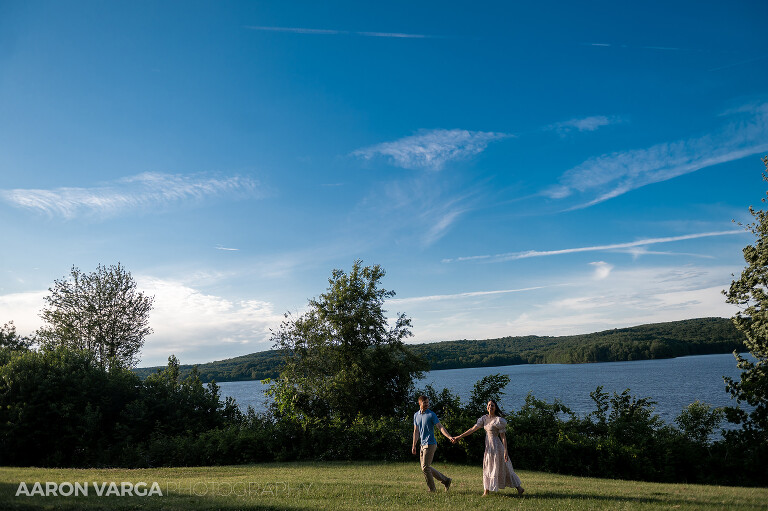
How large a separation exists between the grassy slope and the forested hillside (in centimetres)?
6320

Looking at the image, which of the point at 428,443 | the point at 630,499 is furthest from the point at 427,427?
the point at 630,499

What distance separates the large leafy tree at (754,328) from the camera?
17.7 m

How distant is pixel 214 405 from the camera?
25062mm

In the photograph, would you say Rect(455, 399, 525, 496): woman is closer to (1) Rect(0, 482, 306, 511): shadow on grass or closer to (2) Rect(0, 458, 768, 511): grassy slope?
(2) Rect(0, 458, 768, 511): grassy slope

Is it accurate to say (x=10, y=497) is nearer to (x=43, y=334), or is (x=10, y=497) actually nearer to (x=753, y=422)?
(x=753, y=422)

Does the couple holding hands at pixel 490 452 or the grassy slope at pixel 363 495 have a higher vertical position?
the couple holding hands at pixel 490 452

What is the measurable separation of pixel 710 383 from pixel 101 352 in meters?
67.2

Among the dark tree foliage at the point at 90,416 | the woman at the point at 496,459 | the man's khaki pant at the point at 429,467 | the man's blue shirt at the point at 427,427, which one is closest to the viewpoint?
the woman at the point at 496,459

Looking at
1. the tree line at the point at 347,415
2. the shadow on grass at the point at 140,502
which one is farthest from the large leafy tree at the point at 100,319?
the shadow on grass at the point at 140,502

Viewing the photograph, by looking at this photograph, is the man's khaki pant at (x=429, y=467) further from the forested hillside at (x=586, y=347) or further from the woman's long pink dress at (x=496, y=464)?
the forested hillside at (x=586, y=347)

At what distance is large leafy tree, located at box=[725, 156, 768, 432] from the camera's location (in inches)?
696

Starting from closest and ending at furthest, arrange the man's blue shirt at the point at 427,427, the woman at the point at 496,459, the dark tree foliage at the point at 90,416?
the woman at the point at 496,459 → the man's blue shirt at the point at 427,427 → the dark tree foliage at the point at 90,416

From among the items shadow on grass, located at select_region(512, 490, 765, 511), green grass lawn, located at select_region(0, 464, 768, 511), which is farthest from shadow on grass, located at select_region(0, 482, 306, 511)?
shadow on grass, located at select_region(512, 490, 765, 511)

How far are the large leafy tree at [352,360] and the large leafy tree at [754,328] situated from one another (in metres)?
13.5
